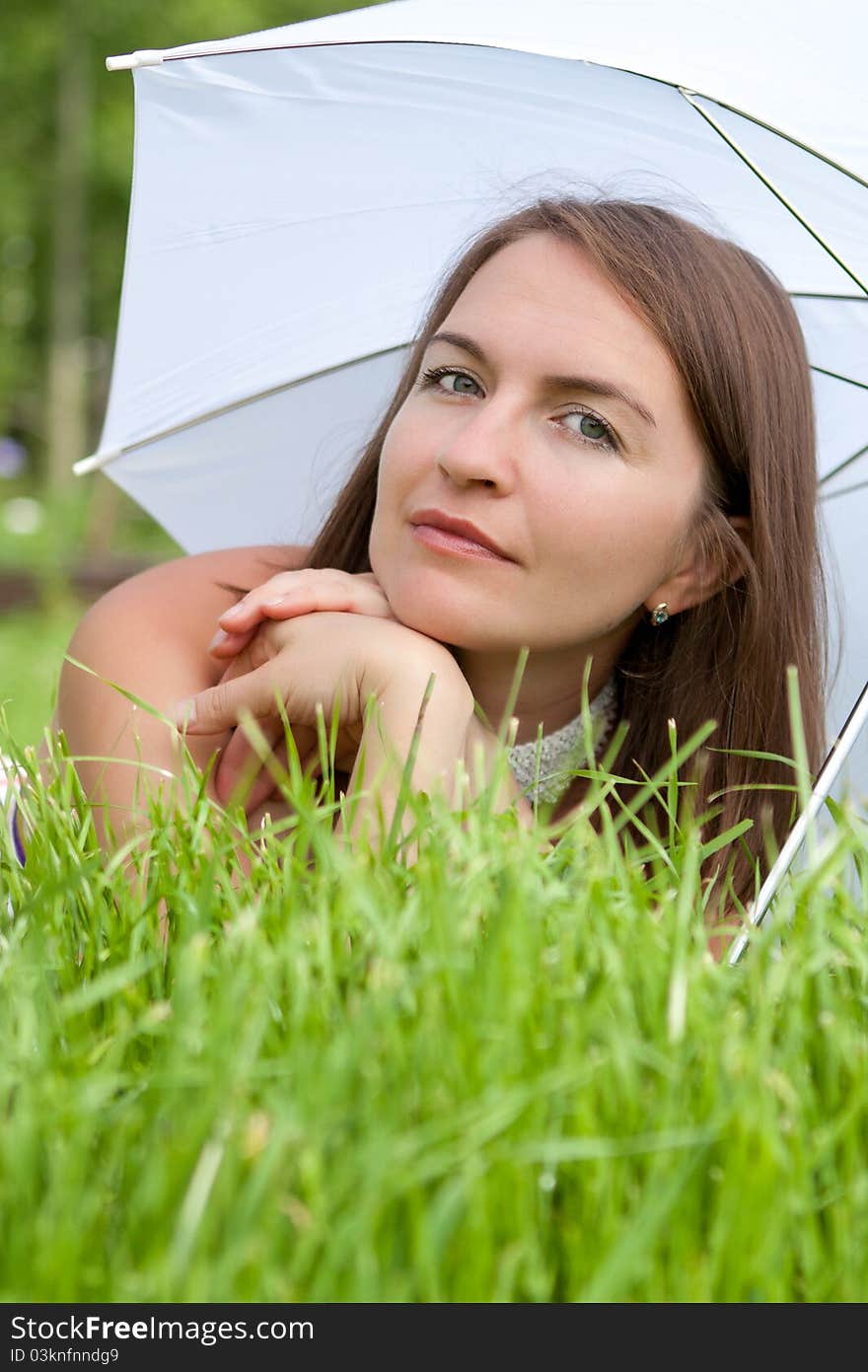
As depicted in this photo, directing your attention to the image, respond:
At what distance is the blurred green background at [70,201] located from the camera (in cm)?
1060

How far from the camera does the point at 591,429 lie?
2.15m

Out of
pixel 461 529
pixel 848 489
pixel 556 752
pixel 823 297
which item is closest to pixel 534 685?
pixel 556 752

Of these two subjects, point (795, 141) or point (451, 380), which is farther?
point (451, 380)

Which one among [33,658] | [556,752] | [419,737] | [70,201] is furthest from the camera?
[70,201]

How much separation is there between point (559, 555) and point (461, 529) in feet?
0.49

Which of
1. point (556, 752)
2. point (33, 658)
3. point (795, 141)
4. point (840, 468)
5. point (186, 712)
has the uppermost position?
point (795, 141)

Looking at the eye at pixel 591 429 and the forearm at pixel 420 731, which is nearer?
the forearm at pixel 420 731

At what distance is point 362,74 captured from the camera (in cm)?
240

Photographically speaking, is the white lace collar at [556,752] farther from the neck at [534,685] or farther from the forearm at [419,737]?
the forearm at [419,737]

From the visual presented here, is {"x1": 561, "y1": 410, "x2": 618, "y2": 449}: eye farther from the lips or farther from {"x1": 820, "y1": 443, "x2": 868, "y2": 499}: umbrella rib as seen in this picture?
{"x1": 820, "y1": 443, "x2": 868, "y2": 499}: umbrella rib

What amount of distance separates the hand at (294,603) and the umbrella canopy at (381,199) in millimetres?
625

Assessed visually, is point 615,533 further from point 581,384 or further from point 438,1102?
point 438,1102

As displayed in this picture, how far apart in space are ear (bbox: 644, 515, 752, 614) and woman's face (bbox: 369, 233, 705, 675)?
0.29 feet

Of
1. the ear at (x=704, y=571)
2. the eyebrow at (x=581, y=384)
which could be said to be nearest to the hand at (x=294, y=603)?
the eyebrow at (x=581, y=384)
